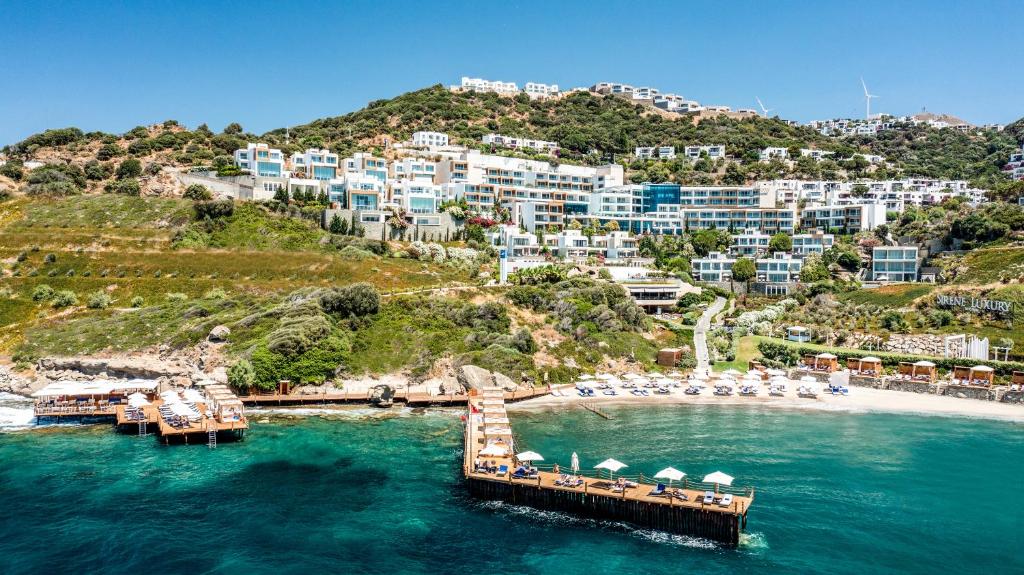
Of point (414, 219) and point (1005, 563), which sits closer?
point (1005, 563)

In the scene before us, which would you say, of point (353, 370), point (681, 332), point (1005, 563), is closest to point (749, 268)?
point (681, 332)

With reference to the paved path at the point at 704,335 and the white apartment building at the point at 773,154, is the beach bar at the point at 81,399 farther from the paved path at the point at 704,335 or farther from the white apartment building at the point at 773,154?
the white apartment building at the point at 773,154

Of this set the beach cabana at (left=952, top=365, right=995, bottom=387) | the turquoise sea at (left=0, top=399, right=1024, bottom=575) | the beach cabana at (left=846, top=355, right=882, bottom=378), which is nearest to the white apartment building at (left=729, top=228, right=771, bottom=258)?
the beach cabana at (left=846, top=355, right=882, bottom=378)

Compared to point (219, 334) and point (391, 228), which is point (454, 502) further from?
point (391, 228)

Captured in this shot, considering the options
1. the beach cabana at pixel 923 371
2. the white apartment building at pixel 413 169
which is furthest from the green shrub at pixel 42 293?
the beach cabana at pixel 923 371

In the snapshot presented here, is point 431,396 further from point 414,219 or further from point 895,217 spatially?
point 895,217

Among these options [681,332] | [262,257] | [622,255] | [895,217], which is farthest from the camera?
[895,217]

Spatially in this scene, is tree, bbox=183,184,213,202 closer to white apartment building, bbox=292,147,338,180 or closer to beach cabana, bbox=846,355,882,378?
white apartment building, bbox=292,147,338,180

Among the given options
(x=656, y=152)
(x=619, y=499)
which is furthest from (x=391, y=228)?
(x=656, y=152)
